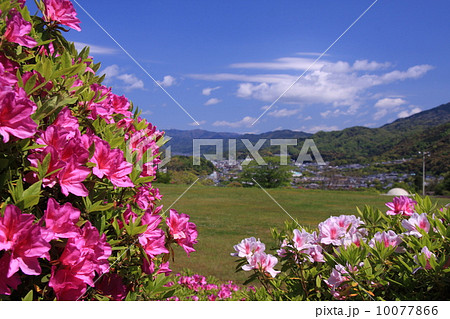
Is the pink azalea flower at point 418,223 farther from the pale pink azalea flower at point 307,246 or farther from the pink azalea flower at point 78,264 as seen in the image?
the pink azalea flower at point 78,264

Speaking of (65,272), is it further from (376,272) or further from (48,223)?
(376,272)

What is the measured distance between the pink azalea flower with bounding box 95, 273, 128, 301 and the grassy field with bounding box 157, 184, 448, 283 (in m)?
2.43

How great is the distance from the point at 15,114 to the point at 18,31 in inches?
19.1

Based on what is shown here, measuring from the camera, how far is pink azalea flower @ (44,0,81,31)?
6.13 feet

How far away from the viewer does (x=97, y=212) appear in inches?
64.4

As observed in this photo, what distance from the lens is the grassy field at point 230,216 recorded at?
6828 mm

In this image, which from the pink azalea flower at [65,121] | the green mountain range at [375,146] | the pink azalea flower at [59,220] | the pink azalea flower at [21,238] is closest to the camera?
the pink azalea flower at [21,238]

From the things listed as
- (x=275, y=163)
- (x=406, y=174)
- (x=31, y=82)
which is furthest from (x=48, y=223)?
(x=406, y=174)

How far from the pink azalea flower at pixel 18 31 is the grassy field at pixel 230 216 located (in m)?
2.98

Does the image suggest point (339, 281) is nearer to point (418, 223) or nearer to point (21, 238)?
point (418, 223)

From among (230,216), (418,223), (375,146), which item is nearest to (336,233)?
(418,223)

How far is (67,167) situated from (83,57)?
2.90 ft

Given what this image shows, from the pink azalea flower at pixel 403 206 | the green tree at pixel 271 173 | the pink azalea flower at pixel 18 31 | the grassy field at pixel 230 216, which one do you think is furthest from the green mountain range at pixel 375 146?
the pink azalea flower at pixel 18 31

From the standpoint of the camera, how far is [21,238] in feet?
4.24
